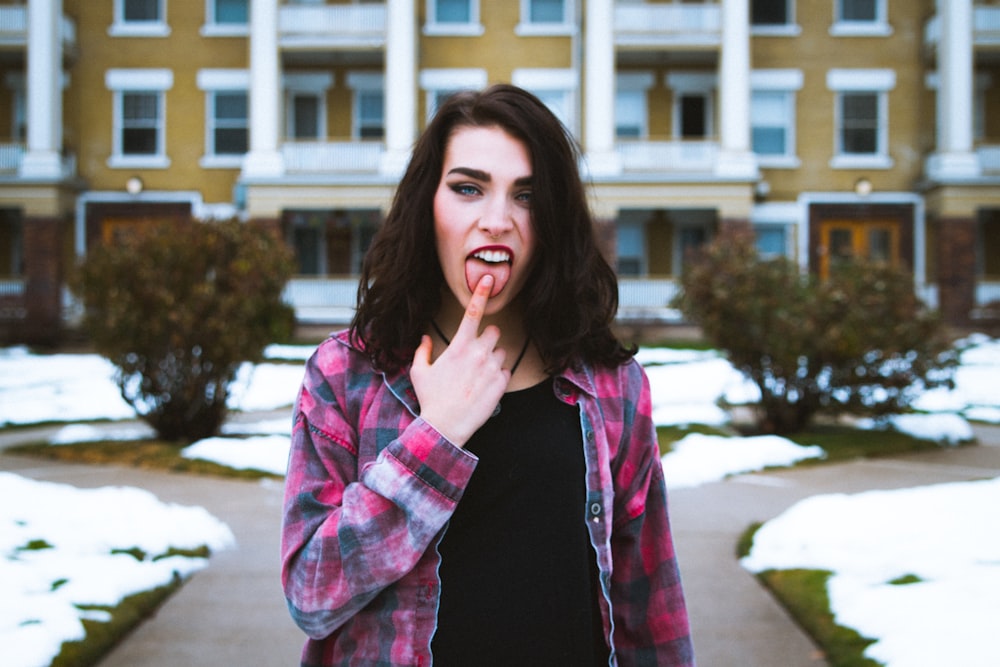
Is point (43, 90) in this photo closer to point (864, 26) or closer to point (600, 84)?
point (600, 84)

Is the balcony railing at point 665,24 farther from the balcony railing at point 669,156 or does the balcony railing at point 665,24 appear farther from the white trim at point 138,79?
the white trim at point 138,79

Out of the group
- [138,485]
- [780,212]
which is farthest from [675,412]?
[780,212]

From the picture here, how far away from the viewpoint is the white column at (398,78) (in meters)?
21.3

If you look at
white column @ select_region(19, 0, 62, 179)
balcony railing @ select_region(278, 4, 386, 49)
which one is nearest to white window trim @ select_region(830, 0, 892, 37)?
balcony railing @ select_region(278, 4, 386, 49)

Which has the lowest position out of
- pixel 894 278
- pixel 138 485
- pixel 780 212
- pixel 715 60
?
pixel 138 485

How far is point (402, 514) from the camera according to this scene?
1436 mm

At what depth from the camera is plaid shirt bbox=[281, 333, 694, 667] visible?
143 cm

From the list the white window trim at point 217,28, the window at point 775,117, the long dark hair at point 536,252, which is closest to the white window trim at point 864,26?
the window at point 775,117

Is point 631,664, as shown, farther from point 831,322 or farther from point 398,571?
point 831,322

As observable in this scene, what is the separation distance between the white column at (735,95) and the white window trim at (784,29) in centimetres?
147

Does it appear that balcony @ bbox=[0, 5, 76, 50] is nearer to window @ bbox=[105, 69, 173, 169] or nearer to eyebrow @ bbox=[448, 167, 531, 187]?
window @ bbox=[105, 69, 173, 169]

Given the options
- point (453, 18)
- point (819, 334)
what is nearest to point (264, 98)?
point (453, 18)

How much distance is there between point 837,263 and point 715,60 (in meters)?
15.7

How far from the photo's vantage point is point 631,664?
1.76 meters
